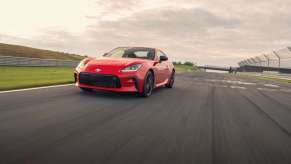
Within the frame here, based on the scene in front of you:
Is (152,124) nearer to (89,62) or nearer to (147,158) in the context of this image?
(147,158)

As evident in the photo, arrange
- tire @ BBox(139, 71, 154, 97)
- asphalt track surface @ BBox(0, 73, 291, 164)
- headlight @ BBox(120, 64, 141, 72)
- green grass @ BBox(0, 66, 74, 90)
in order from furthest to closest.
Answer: green grass @ BBox(0, 66, 74, 90), tire @ BBox(139, 71, 154, 97), headlight @ BBox(120, 64, 141, 72), asphalt track surface @ BBox(0, 73, 291, 164)

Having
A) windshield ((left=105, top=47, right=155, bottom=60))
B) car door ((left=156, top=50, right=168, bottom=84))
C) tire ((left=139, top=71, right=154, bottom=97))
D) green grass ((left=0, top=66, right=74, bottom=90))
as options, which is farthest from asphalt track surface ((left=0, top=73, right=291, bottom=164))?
windshield ((left=105, top=47, right=155, bottom=60))

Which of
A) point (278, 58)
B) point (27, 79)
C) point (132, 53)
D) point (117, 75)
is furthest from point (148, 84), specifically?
point (278, 58)

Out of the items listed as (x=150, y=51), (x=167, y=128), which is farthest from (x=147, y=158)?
(x=150, y=51)

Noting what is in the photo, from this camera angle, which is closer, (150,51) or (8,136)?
(8,136)

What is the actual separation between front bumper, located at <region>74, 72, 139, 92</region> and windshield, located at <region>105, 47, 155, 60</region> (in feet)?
5.65

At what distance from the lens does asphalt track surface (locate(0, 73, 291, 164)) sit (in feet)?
7.93

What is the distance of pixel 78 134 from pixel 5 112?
1650 mm

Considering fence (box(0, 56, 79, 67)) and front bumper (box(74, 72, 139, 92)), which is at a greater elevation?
fence (box(0, 56, 79, 67))

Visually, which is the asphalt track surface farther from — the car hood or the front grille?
the car hood

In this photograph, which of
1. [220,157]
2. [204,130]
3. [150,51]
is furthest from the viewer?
[150,51]

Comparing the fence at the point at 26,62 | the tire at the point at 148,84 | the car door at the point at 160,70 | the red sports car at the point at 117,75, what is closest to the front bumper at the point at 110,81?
the red sports car at the point at 117,75

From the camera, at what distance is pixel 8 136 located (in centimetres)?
281

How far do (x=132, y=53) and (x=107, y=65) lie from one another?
200 centimetres
